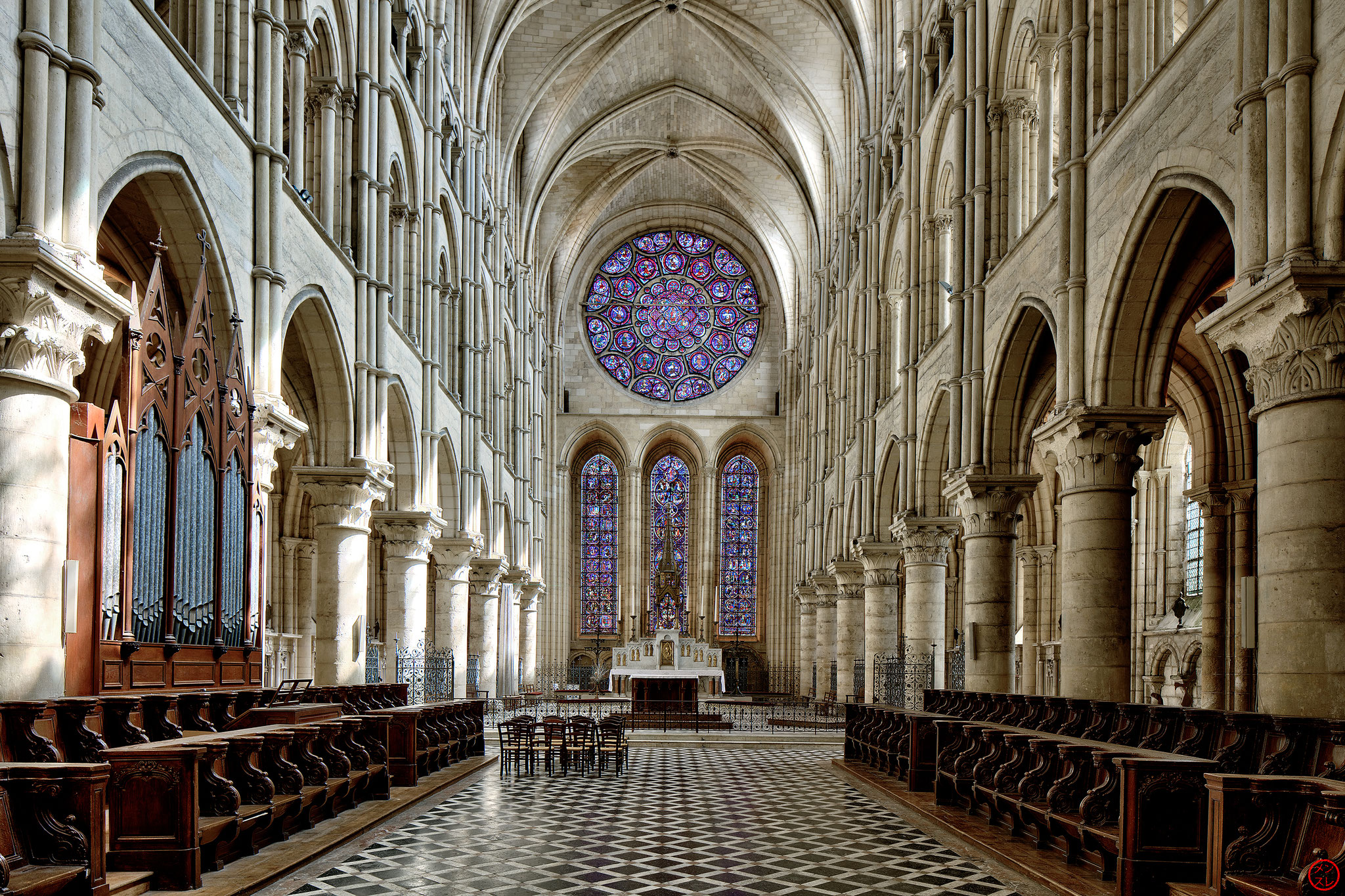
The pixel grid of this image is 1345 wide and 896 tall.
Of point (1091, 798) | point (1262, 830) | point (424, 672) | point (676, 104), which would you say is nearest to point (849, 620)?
point (424, 672)

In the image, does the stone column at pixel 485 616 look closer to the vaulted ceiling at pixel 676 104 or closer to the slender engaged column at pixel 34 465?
the vaulted ceiling at pixel 676 104

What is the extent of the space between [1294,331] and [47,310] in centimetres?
940

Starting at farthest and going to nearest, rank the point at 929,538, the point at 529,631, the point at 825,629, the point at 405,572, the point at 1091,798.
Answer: the point at 529,631 → the point at 825,629 → the point at 929,538 → the point at 405,572 → the point at 1091,798

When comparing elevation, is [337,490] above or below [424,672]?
A: above

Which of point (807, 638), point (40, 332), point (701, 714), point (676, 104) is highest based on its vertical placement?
point (676, 104)

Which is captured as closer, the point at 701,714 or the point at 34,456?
the point at 34,456

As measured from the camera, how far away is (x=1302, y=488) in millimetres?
9258

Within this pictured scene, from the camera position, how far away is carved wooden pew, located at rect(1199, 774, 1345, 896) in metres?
6.35

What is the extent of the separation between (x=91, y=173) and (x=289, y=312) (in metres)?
6.27

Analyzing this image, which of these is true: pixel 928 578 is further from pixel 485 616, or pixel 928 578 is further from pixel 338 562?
pixel 485 616

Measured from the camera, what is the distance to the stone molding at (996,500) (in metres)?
19.0

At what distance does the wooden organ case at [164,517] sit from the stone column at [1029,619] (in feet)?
72.0

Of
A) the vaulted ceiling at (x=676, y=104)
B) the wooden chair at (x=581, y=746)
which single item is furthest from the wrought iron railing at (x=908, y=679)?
the vaulted ceiling at (x=676, y=104)

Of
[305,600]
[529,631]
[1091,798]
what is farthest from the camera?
[529,631]
